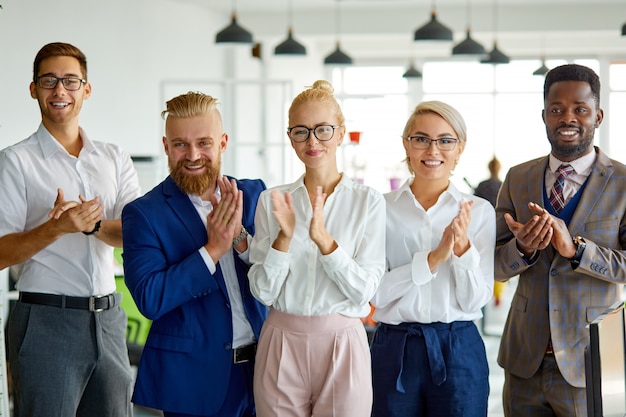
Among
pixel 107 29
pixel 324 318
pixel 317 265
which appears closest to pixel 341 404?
pixel 324 318

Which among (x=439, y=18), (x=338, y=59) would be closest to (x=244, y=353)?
(x=338, y=59)

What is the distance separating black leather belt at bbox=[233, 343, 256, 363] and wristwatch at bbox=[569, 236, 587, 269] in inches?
41.3

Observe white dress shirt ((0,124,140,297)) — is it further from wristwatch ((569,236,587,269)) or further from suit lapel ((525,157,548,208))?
wristwatch ((569,236,587,269))

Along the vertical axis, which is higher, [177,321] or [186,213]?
[186,213]

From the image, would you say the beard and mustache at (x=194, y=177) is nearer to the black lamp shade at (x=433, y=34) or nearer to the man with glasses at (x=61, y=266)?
the man with glasses at (x=61, y=266)

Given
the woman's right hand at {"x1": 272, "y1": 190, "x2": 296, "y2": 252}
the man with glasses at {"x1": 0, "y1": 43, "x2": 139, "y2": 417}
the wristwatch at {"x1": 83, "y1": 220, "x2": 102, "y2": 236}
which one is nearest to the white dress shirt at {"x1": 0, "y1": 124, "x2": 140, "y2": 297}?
the man with glasses at {"x1": 0, "y1": 43, "x2": 139, "y2": 417}

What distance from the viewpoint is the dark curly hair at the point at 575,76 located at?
2.93m

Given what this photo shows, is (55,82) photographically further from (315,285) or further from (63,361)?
(315,285)

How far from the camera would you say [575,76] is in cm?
293

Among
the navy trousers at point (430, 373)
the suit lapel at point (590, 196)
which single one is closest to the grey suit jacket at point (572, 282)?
the suit lapel at point (590, 196)

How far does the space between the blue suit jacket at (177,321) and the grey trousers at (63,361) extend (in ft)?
1.50

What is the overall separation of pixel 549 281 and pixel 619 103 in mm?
15454

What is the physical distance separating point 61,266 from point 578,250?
69.6 inches

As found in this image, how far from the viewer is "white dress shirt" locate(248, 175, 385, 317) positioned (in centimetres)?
251
